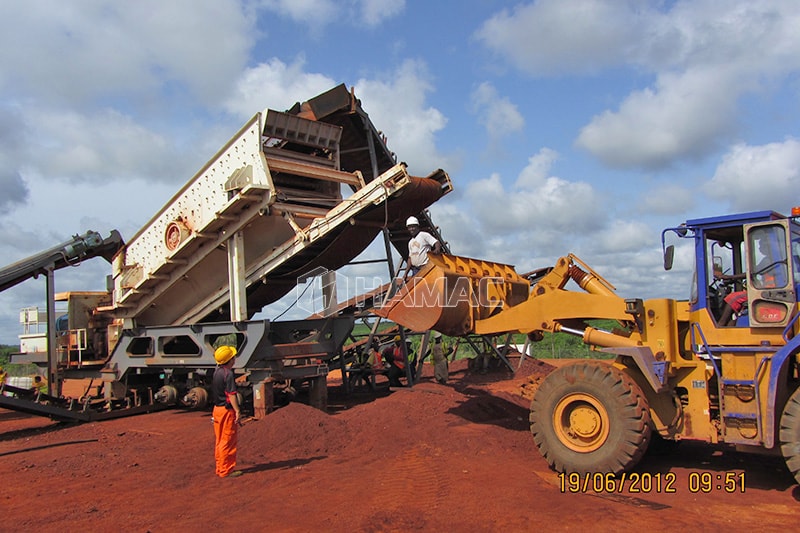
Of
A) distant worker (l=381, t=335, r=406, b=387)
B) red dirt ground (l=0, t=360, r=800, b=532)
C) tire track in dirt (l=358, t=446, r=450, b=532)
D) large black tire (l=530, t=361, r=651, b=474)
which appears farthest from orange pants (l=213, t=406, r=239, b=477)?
distant worker (l=381, t=335, r=406, b=387)

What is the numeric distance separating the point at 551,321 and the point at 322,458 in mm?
3477

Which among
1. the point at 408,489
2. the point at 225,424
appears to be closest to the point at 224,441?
the point at 225,424

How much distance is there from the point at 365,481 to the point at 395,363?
7.92m

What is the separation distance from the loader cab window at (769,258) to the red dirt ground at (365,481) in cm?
209

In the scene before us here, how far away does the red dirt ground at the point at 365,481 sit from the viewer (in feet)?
18.0

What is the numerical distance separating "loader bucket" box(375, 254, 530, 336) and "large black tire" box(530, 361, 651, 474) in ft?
5.02

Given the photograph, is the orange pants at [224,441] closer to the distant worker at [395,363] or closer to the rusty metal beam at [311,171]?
the rusty metal beam at [311,171]

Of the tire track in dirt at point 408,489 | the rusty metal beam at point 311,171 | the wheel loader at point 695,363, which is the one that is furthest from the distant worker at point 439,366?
the wheel loader at point 695,363

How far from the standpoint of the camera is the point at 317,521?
5480mm

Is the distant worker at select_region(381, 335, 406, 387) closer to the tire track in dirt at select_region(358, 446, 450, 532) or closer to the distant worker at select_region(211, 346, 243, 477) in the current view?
the tire track in dirt at select_region(358, 446, 450, 532)

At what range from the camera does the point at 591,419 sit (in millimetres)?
6672

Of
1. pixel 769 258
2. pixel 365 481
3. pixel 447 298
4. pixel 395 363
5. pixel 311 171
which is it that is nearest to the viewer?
pixel 769 258

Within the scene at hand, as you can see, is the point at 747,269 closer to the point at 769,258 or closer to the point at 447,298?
the point at 769,258

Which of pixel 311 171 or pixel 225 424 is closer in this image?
pixel 225 424
